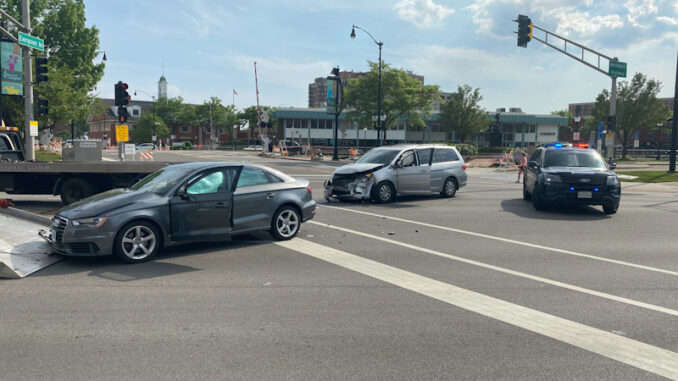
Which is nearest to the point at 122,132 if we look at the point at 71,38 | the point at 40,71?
the point at 40,71

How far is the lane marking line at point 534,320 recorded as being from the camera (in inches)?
174

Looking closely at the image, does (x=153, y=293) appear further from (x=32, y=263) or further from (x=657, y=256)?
(x=657, y=256)

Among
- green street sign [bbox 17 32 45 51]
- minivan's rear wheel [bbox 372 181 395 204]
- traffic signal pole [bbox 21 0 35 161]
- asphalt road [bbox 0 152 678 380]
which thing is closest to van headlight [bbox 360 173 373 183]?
minivan's rear wheel [bbox 372 181 395 204]

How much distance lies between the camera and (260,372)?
161 inches

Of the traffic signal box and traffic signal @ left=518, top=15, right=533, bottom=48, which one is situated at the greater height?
traffic signal @ left=518, top=15, right=533, bottom=48

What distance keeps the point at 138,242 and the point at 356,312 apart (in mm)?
3738

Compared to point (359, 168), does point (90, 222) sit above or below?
below

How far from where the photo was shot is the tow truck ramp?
7047 millimetres

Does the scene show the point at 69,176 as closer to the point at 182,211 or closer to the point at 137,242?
the point at 182,211

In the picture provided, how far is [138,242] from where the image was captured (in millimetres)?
7707

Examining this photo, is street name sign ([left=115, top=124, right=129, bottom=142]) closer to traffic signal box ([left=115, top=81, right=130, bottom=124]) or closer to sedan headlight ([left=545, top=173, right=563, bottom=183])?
traffic signal box ([left=115, top=81, right=130, bottom=124])

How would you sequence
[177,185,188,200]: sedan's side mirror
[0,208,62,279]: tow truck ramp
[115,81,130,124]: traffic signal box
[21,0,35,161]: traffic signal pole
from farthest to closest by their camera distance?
1. [21,0,35,161]: traffic signal pole
2. [115,81,130,124]: traffic signal box
3. [177,185,188,200]: sedan's side mirror
4. [0,208,62,279]: tow truck ramp

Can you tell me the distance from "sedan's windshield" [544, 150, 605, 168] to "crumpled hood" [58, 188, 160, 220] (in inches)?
427

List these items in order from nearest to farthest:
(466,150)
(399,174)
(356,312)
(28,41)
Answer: (356,312)
(399,174)
(28,41)
(466,150)
